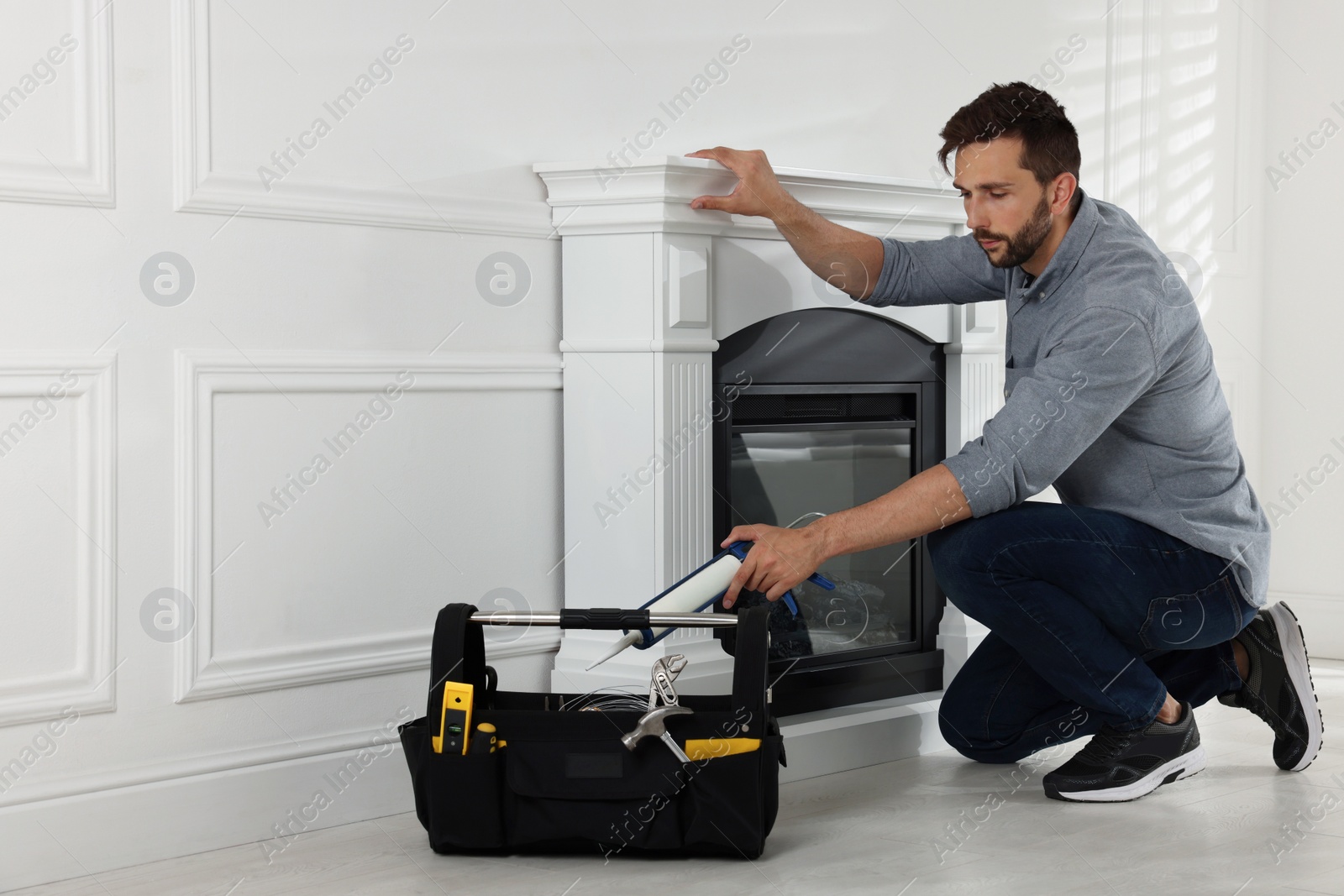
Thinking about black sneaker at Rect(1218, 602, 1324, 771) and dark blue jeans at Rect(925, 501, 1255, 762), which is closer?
dark blue jeans at Rect(925, 501, 1255, 762)

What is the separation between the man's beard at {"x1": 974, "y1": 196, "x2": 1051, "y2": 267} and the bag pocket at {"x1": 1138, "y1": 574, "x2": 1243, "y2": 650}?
1.94 feet

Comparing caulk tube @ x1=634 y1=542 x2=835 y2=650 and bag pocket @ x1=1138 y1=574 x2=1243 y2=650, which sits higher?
caulk tube @ x1=634 y1=542 x2=835 y2=650

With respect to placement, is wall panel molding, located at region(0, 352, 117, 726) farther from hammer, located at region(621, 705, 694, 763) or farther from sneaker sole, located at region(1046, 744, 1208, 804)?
sneaker sole, located at region(1046, 744, 1208, 804)

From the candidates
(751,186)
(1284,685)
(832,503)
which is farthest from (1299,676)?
(751,186)

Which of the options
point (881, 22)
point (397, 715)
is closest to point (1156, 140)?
point (881, 22)

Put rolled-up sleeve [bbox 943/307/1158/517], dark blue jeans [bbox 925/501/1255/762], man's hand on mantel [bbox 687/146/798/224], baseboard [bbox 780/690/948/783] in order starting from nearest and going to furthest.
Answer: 1. rolled-up sleeve [bbox 943/307/1158/517]
2. dark blue jeans [bbox 925/501/1255/762]
3. man's hand on mantel [bbox 687/146/798/224]
4. baseboard [bbox 780/690/948/783]

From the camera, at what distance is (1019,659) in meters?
2.40

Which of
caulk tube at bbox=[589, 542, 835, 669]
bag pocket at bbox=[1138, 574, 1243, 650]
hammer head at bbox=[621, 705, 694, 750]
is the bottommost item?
hammer head at bbox=[621, 705, 694, 750]

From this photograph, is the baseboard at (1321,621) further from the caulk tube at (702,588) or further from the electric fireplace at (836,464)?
the caulk tube at (702,588)

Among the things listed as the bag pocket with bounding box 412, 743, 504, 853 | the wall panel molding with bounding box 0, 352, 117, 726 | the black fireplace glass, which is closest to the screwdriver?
the bag pocket with bounding box 412, 743, 504, 853

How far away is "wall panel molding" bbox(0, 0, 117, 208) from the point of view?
5.87ft

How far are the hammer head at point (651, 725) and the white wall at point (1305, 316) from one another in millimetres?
2604

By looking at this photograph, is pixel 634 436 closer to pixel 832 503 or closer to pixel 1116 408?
pixel 832 503

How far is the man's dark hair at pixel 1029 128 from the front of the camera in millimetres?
2182
